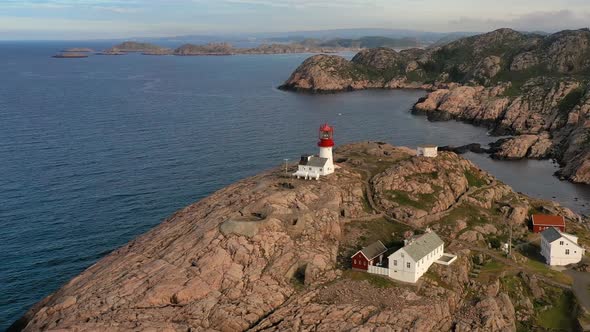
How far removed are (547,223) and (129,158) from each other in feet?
244

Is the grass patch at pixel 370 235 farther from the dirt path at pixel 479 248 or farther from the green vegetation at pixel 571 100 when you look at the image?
the green vegetation at pixel 571 100

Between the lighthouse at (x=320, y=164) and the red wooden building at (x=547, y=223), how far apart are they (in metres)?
26.0

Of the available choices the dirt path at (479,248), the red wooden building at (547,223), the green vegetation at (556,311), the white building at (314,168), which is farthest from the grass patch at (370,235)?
the red wooden building at (547,223)

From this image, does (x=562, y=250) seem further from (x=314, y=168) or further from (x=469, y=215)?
(x=314, y=168)

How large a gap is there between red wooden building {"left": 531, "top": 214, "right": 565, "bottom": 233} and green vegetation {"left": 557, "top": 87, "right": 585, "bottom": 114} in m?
81.4

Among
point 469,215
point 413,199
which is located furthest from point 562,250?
point 413,199

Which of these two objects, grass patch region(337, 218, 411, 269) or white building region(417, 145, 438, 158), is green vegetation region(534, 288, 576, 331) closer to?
grass patch region(337, 218, 411, 269)

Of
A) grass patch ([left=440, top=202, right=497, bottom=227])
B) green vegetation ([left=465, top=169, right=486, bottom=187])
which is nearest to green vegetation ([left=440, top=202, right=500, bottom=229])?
grass patch ([left=440, top=202, right=497, bottom=227])

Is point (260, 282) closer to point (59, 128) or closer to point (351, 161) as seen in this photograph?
point (351, 161)

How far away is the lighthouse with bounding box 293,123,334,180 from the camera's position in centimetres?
6731

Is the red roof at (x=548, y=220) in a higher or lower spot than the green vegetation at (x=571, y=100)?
lower

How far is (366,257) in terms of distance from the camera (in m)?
52.4

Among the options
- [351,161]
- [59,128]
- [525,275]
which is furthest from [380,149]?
[59,128]

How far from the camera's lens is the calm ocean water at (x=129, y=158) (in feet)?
225
